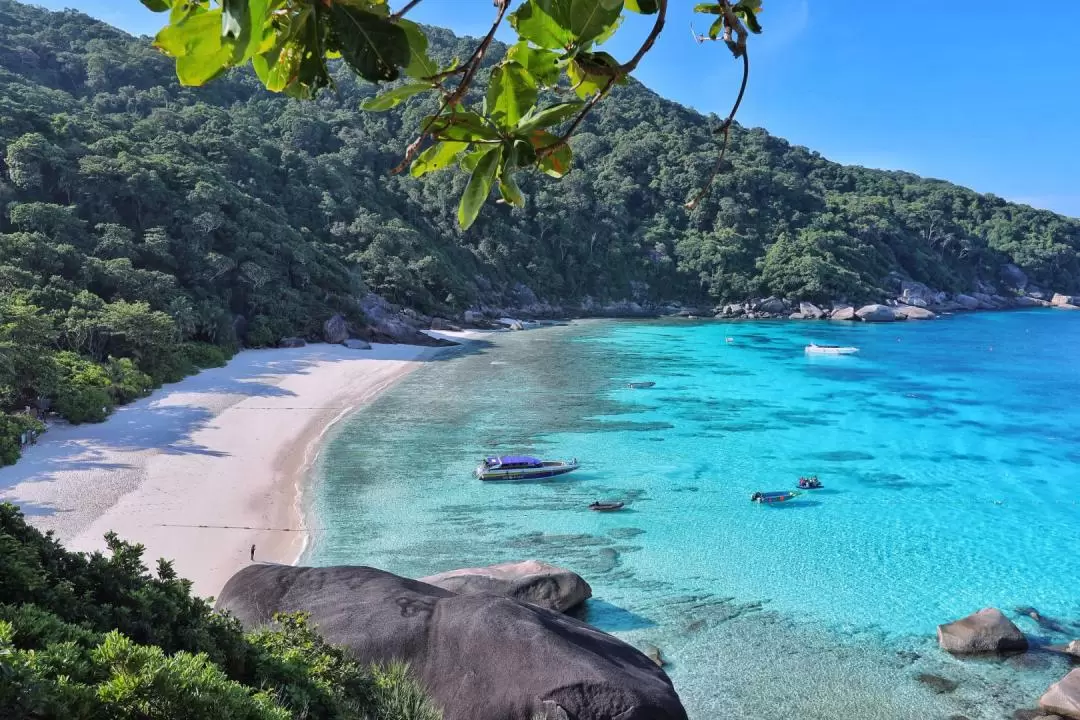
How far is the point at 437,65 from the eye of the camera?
1045mm

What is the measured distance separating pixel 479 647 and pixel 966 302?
293 feet

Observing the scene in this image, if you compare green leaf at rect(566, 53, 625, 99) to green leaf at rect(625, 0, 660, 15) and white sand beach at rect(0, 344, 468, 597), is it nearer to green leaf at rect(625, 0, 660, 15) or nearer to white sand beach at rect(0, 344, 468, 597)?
green leaf at rect(625, 0, 660, 15)

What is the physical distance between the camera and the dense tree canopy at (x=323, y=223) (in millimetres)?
24797

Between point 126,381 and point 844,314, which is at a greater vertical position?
point 844,314

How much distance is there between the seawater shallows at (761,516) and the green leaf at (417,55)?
9.89 meters

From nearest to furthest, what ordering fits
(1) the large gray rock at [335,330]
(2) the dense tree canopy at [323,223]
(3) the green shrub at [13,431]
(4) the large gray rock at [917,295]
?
(3) the green shrub at [13,431] → (2) the dense tree canopy at [323,223] → (1) the large gray rock at [335,330] → (4) the large gray rock at [917,295]

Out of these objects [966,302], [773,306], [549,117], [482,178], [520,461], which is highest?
[966,302]

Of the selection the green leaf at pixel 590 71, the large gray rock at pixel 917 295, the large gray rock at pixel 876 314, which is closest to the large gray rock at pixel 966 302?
the large gray rock at pixel 917 295

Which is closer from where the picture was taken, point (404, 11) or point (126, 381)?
point (404, 11)

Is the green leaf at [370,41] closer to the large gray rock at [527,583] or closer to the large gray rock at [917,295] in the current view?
the large gray rock at [527,583]

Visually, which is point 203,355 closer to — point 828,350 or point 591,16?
point 591,16

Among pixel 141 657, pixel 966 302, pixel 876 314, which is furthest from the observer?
pixel 966 302

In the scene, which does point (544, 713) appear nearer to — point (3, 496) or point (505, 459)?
point (505, 459)

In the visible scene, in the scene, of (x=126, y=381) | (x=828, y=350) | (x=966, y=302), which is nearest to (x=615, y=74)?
(x=126, y=381)
